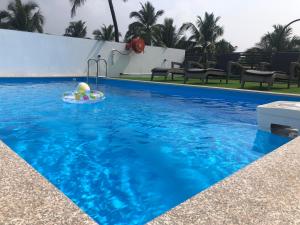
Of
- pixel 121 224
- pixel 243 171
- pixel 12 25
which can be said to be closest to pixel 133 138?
pixel 121 224

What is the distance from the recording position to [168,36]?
2642 centimetres

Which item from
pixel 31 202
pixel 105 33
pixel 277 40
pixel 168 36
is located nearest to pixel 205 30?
pixel 168 36

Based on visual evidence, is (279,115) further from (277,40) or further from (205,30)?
(277,40)

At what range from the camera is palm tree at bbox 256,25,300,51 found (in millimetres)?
28422

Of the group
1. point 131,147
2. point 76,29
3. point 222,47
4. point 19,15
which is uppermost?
point 19,15

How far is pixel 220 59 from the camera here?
15.1 metres

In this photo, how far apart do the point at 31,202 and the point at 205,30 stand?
2614cm

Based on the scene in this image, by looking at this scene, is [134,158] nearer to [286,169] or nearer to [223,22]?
[286,169]

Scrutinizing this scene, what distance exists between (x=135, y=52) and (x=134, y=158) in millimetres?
14118

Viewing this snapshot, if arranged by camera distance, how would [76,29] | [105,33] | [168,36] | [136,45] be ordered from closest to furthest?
[136,45] < [168,36] < [105,33] < [76,29]

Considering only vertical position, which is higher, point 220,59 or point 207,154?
point 220,59

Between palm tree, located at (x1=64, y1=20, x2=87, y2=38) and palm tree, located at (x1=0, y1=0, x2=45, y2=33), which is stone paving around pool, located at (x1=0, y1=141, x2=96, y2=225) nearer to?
palm tree, located at (x1=0, y1=0, x2=45, y2=33)

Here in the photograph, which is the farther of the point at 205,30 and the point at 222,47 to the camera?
the point at 222,47

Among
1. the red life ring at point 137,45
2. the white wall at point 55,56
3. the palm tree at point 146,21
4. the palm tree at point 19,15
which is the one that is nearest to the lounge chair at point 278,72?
the red life ring at point 137,45
